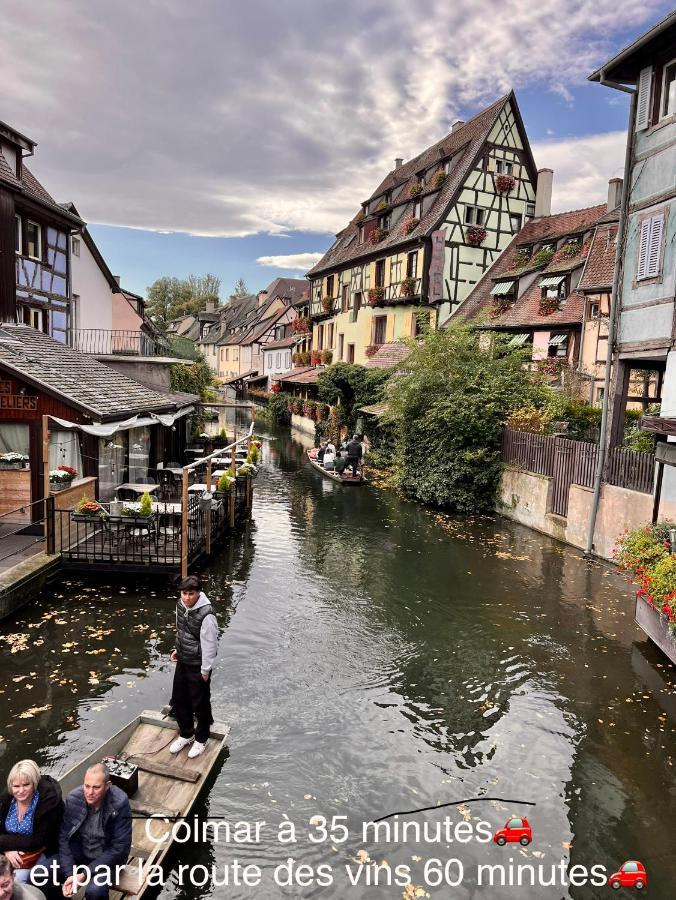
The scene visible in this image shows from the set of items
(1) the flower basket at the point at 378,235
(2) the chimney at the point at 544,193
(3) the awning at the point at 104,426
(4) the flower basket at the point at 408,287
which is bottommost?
(3) the awning at the point at 104,426

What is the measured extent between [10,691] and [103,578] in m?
4.35

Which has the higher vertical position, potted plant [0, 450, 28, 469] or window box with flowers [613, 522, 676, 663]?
potted plant [0, 450, 28, 469]

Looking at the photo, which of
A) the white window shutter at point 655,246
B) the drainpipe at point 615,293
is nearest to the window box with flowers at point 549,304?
the drainpipe at point 615,293

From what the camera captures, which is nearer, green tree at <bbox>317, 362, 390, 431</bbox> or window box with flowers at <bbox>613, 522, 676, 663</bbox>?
window box with flowers at <bbox>613, 522, 676, 663</bbox>

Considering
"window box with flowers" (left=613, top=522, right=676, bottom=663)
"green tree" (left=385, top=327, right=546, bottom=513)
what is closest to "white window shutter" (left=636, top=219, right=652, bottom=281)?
"green tree" (left=385, top=327, right=546, bottom=513)

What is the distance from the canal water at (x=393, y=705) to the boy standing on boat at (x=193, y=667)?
0.59 meters

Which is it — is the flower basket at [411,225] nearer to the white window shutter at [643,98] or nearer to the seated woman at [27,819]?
the white window shutter at [643,98]

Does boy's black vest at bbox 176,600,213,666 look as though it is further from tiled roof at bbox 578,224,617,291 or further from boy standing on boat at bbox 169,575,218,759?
tiled roof at bbox 578,224,617,291

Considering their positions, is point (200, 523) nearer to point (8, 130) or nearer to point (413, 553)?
point (413, 553)

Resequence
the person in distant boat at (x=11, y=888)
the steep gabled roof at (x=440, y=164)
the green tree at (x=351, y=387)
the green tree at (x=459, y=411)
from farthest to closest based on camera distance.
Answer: the steep gabled roof at (x=440, y=164) < the green tree at (x=351, y=387) < the green tree at (x=459, y=411) < the person in distant boat at (x=11, y=888)

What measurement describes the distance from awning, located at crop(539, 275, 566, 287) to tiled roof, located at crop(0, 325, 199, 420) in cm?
1625

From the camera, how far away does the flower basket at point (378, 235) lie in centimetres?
3591

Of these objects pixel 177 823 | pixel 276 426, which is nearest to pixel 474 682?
pixel 177 823

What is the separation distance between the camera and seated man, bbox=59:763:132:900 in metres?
4.66
